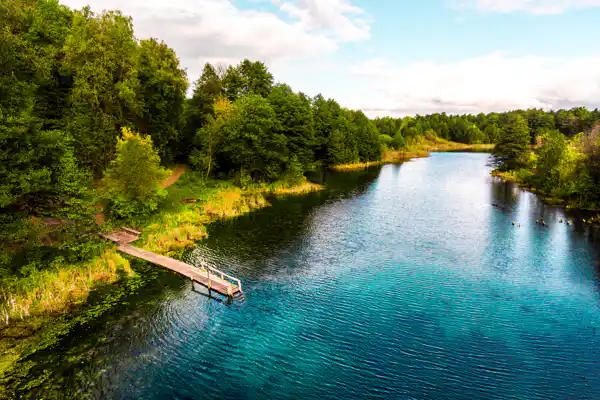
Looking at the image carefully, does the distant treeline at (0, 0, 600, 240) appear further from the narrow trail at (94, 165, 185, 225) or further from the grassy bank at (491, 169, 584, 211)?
the grassy bank at (491, 169, 584, 211)

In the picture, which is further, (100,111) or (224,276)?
(100,111)

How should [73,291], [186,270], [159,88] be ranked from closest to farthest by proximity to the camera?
[73,291] → [186,270] → [159,88]

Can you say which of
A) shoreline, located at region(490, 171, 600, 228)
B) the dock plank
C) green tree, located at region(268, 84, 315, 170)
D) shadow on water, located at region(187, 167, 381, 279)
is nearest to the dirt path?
shadow on water, located at region(187, 167, 381, 279)

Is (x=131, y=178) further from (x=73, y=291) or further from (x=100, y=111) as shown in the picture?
(x=73, y=291)

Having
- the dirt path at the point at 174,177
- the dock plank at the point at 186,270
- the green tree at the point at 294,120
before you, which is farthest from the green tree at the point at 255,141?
the dock plank at the point at 186,270

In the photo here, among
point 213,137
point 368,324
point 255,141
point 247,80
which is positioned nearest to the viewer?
point 368,324

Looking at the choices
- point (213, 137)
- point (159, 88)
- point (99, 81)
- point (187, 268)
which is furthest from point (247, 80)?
point (187, 268)

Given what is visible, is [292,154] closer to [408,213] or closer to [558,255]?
[408,213]
